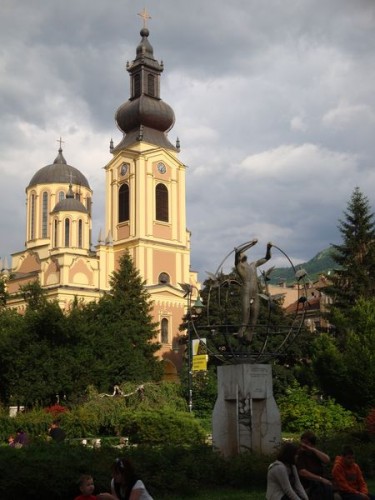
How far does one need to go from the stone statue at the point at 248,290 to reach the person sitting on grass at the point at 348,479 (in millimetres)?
5963

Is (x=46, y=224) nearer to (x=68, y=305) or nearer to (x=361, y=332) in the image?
(x=68, y=305)

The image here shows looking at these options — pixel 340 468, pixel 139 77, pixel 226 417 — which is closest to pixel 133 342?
pixel 139 77

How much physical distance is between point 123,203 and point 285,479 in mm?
59257

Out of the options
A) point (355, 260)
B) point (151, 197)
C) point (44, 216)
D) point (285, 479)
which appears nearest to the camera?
point (285, 479)

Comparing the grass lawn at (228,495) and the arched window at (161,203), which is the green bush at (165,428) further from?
the arched window at (161,203)

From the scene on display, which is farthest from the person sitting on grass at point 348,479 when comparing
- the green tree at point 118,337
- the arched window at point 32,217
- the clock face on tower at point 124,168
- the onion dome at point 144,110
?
the arched window at point 32,217

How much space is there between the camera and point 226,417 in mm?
16406

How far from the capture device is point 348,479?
10.8 metres

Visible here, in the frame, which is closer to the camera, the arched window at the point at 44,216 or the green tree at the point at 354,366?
the green tree at the point at 354,366

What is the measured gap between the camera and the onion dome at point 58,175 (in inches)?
3051

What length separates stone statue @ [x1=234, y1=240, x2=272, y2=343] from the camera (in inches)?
662

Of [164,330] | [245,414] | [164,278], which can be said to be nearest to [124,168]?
[164,278]

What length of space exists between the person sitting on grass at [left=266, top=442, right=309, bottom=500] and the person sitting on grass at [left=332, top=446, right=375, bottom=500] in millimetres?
1771

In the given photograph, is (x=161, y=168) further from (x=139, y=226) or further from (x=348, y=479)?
(x=348, y=479)
